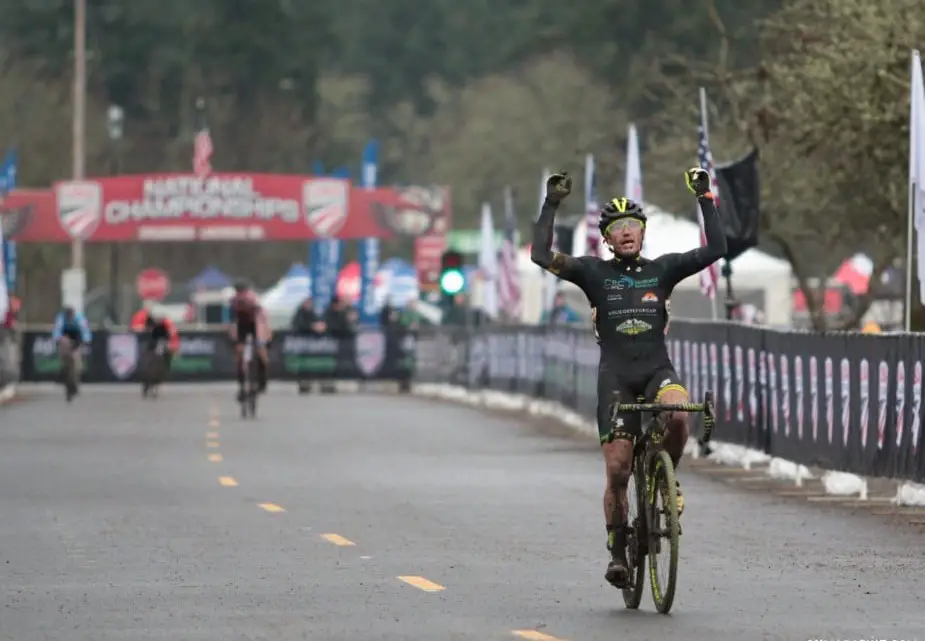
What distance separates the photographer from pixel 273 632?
12.5m

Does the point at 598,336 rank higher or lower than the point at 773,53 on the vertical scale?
lower

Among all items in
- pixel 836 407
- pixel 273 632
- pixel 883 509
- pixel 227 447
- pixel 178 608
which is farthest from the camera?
pixel 227 447

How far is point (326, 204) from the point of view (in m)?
64.6

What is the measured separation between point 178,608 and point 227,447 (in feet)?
56.2

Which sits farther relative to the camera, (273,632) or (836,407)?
→ (836,407)

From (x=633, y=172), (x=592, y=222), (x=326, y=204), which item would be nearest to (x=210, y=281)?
(x=326, y=204)

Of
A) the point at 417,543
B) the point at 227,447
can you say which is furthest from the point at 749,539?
the point at 227,447


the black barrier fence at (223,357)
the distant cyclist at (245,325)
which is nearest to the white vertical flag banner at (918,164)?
the distant cyclist at (245,325)

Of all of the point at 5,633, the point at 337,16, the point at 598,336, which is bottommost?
the point at 5,633

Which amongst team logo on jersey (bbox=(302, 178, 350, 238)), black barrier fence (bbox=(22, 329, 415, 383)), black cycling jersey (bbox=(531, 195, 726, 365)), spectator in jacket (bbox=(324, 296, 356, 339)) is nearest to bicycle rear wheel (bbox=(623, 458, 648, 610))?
black cycling jersey (bbox=(531, 195, 726, 365))

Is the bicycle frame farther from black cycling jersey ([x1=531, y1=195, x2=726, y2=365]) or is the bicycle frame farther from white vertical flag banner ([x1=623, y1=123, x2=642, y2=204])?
white vertical flag banner ([x1=623, y1=123, x2=642, y2=204])

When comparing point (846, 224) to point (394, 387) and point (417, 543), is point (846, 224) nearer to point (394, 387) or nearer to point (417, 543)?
point (394, 387)

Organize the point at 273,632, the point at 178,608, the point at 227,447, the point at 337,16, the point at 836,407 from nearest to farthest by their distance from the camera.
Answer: the point at 273,632 → the point at 178,608 → the point at 836,407 → the point at 227,447 → the point at 337,16

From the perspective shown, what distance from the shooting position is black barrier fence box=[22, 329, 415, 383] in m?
55.8
